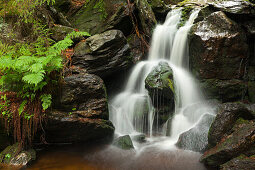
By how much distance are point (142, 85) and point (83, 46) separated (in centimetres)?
259

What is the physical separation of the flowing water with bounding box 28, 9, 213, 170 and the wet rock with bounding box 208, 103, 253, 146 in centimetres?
63

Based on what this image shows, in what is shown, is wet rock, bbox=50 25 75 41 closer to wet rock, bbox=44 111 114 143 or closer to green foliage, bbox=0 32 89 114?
green foliage, bbox=0 32 89 114

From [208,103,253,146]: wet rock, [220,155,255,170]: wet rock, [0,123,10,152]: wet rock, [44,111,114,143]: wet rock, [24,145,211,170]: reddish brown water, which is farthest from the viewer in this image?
[44,111,114,143]: wet rock

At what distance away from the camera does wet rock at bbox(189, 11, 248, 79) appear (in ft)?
19.8

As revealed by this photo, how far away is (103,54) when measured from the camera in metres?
5.93

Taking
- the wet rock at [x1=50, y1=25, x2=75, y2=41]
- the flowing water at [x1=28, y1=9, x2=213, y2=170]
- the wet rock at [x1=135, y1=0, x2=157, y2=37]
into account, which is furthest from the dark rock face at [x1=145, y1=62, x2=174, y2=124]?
the wet rock at [x1=50, y1=25, x2=75, y2=41]

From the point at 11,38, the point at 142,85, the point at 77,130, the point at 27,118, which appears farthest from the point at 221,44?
the point at 11,38

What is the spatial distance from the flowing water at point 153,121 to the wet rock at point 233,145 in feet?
0.94

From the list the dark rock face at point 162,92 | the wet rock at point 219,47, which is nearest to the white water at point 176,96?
the dark rock face at point 162,92

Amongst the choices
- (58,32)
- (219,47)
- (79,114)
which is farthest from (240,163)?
(58,32)

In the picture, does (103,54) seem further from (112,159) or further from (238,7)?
(238,7)

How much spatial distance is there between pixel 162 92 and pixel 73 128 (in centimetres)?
284

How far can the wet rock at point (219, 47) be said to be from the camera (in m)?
6.02

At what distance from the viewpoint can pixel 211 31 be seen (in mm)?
6133
